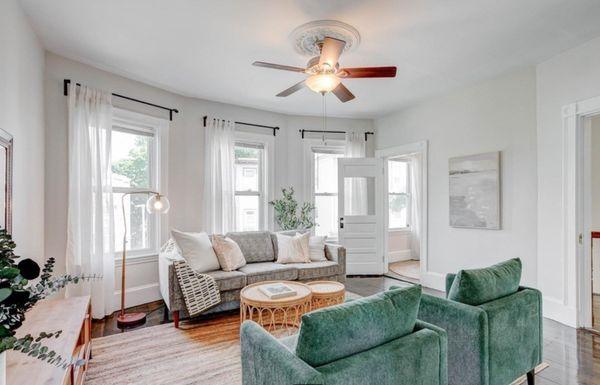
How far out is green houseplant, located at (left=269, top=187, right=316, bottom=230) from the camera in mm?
5152

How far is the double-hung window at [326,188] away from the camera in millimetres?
5789

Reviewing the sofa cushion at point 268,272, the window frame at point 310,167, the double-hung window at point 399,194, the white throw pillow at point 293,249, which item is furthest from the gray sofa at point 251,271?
the double-hung window at point 399,194

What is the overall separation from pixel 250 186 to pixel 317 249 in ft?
5.21

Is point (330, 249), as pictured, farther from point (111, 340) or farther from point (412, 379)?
point (412, 379)

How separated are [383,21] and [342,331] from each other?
245 cm

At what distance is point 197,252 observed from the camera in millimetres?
3590

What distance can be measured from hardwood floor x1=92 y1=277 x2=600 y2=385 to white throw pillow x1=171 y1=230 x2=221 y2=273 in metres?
0.55

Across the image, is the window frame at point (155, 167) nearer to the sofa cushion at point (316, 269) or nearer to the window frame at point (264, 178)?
the window frame at point (264, 178)

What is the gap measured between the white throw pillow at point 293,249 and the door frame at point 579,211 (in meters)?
2.85

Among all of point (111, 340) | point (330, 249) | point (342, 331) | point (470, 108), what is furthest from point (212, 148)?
point (342, 331)

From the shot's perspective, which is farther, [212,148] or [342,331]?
[212,148]

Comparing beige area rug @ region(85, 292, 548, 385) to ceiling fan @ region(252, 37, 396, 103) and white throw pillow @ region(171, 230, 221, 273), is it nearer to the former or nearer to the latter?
white throw pillow @ region(171, 230, 221, 273)

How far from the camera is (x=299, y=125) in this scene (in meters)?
5.63

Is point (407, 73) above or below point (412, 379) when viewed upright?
above
